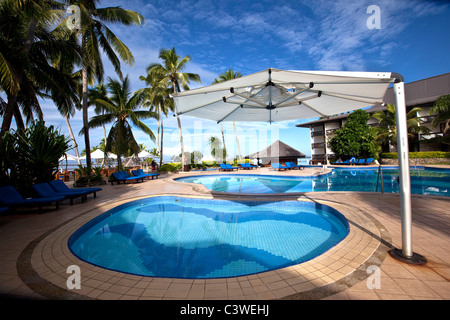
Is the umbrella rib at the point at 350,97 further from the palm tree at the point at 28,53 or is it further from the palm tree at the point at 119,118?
the palm tree at the point at 119,118

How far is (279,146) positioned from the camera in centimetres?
2739

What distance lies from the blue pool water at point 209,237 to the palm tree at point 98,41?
8.15 meters

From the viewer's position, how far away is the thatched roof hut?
26694 mm

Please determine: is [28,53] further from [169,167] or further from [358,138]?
[358,138]

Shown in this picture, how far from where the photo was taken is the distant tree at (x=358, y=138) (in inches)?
865

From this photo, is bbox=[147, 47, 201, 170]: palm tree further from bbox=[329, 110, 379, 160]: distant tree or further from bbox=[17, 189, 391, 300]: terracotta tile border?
bbox=[329, 110, 379, 160]: distant tree

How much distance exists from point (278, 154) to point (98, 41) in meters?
22.5

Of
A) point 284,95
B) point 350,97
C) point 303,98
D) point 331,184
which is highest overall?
point 284,95

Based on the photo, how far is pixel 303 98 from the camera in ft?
14.6

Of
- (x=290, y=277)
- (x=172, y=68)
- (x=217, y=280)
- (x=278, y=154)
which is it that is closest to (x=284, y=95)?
(x=290, y=277)

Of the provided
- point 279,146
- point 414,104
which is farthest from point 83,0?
point 414,104

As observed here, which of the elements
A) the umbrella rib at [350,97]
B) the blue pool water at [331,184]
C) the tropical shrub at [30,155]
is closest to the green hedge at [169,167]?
the blue pool water at [331,184]
